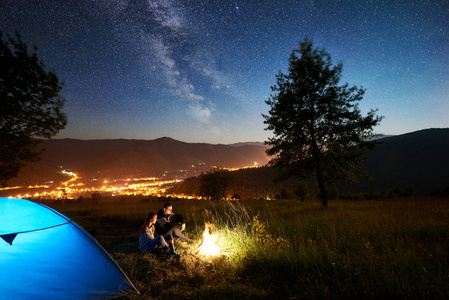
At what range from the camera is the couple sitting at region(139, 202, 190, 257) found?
6012 millimetres

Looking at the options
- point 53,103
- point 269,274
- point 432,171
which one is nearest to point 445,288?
point 269,274

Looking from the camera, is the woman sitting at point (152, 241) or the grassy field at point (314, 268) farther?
the woman sitting at point (152, 241)

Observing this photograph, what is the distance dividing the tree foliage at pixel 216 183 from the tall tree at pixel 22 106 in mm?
20650

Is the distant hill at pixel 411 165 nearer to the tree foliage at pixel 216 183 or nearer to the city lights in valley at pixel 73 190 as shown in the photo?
the tree foliage at pixel 216 183

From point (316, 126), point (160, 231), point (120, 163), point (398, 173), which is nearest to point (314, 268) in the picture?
point (160, 231)

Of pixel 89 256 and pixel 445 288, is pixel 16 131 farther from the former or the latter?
pixel 445 288

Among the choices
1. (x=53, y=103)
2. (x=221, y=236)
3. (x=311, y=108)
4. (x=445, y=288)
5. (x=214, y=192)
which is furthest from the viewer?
(x=214, y=192)

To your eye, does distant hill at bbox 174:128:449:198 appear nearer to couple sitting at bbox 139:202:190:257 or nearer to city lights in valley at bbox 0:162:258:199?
city lights in valley at bbox 0:162:258:199

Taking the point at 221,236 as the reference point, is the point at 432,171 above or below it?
below

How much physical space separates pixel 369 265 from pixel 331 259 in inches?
25.4

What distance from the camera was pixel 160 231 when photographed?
7070mm

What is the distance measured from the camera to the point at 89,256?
4.01 meters

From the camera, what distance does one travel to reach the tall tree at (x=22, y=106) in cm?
1141

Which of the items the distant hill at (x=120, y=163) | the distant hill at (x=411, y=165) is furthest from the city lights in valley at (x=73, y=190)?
the distant hill at (x=411, y=165)
